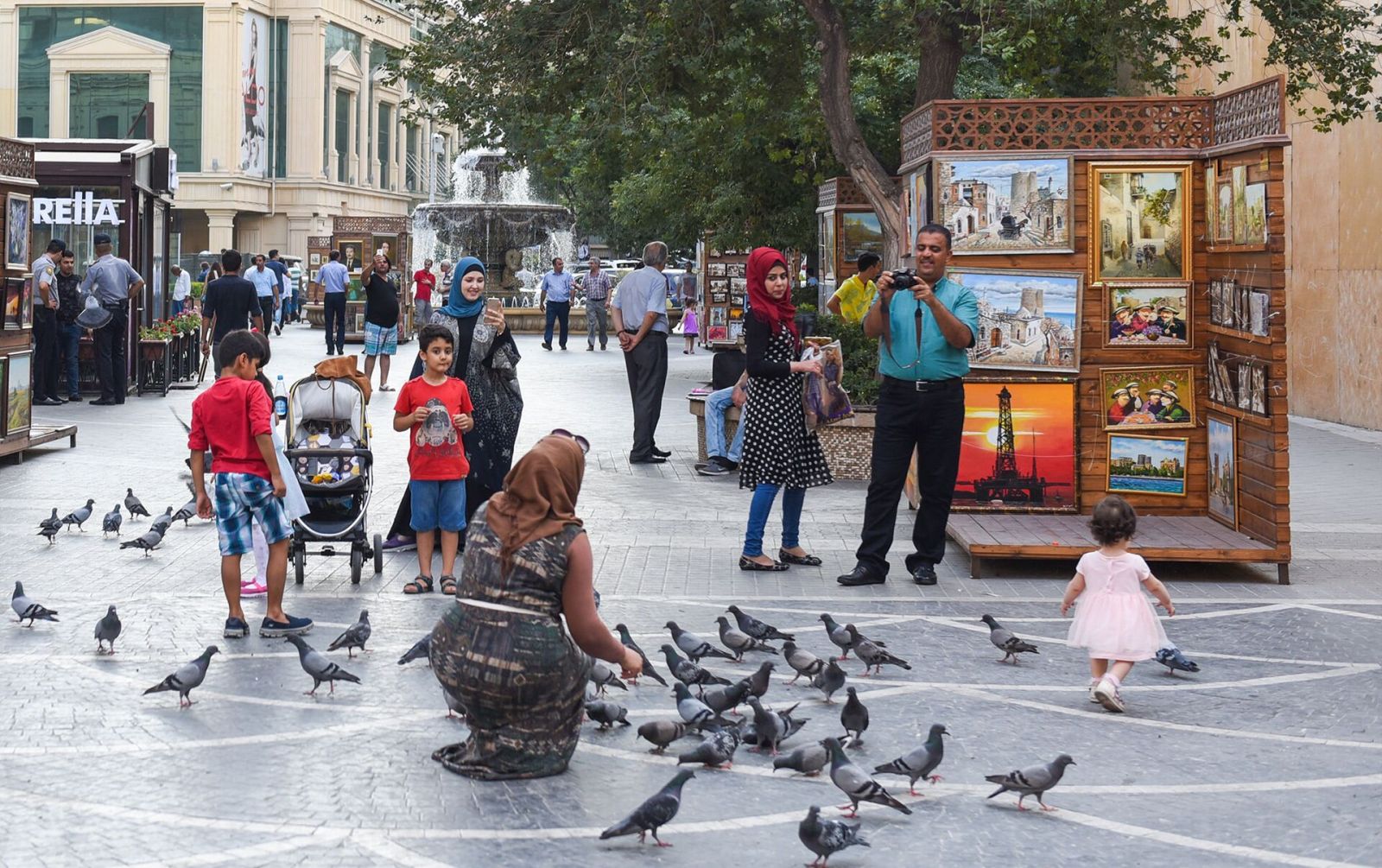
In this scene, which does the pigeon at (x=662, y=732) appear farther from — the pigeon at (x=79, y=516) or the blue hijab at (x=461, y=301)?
the pigeon at (x=79, y=516)

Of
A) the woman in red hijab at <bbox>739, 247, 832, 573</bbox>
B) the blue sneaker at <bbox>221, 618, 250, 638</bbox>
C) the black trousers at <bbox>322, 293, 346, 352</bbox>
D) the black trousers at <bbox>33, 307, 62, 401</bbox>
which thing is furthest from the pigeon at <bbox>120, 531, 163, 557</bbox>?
the black trousers at <bbox>322, 293, 346, 352</bbox>

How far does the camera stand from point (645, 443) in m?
16.0

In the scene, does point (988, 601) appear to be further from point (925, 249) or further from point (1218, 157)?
point (1218, 157)

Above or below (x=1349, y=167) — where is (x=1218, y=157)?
below

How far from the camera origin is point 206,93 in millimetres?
61344

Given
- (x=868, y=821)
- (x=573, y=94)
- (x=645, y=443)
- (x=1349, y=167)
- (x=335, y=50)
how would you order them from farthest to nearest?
1. (x=335, y=50)
2. (x=1349, y=167)
3. (x=573, y=94)
4. (x=645, y=443)
5. (x=868, y=821)

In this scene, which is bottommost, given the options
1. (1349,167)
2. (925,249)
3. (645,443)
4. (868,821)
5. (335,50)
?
(868,821)

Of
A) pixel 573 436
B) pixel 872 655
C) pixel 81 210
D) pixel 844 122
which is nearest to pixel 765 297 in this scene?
pixel 872 655

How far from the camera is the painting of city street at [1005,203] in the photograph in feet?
36.7

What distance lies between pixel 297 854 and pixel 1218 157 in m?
7.71

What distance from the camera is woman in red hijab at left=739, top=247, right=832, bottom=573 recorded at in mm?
10359

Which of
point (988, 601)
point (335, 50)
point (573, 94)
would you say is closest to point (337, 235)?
point (573, 94)

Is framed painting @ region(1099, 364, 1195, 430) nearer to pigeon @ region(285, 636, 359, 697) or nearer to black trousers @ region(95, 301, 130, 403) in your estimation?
pigeon @ region(285, 636, 359, 697)

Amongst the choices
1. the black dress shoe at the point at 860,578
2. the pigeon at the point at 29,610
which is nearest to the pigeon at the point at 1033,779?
the black dress shoe at the point at 860,578
